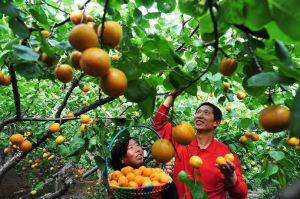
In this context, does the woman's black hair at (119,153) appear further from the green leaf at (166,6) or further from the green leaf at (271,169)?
the green leaf at (166,6)

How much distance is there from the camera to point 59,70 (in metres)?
1.07

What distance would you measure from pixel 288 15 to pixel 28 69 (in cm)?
95

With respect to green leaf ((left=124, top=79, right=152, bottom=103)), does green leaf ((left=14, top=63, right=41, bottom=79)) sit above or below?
above

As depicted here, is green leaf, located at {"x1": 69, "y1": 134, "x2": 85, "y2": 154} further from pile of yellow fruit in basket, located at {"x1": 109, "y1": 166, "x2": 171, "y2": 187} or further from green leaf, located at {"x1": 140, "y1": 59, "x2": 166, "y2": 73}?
green leaf, located at {"x1": 140, "y1": 59, "x2": 166, "y2": 73}

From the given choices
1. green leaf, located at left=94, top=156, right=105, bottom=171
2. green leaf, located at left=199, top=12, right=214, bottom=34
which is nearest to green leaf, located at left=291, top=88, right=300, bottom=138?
green leaf, located at left=199, top=12, right=214, bottom=34

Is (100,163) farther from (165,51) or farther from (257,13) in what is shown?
(257,13)

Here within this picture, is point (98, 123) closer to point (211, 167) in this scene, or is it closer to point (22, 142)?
point (22, 142)

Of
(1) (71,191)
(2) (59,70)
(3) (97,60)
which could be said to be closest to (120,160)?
(2) (59,70)

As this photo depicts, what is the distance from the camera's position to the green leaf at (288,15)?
536 mm

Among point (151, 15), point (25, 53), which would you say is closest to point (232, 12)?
point (25, 53)

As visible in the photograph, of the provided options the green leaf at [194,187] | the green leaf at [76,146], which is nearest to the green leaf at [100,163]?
the green leaf at [76,146]

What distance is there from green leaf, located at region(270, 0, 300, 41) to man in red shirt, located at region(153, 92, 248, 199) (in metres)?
1.73

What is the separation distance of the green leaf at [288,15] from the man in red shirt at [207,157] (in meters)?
1.73

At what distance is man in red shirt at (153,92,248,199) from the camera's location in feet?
7.83
